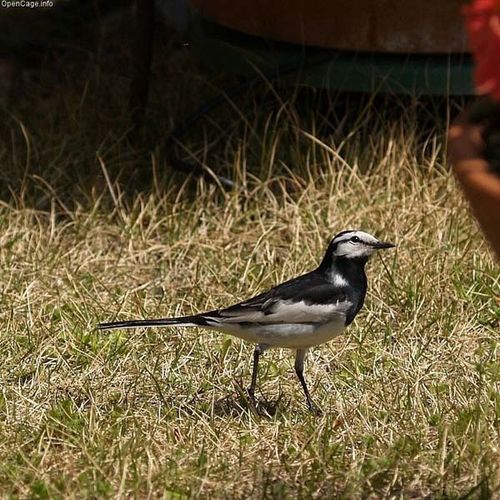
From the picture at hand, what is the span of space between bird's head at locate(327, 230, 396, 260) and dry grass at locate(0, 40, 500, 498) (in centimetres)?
43

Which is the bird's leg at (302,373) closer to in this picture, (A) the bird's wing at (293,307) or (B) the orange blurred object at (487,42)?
(A) the bird's wing at (293,307)

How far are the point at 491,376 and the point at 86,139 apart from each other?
3.06 m

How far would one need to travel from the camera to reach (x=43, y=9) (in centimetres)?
891

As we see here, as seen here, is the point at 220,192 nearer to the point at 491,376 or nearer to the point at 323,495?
the point at 491,376

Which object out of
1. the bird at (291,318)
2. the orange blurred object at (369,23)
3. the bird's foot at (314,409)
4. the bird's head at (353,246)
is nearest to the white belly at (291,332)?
the bird at (291,318)

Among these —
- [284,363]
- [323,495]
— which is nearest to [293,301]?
[284,363]

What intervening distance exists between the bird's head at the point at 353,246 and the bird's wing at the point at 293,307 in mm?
172

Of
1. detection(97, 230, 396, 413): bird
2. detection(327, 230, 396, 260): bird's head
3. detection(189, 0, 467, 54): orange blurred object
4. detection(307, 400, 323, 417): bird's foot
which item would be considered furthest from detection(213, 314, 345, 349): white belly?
detection(189, 0, 467, 54): orange blurred object

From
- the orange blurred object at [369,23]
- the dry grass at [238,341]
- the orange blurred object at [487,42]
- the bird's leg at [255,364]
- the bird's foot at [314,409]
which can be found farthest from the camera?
the orange blurred object at [369,23]

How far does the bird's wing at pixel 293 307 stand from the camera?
15.5 feet

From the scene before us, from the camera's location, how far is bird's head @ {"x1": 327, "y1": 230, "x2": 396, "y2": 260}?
16.3 ft

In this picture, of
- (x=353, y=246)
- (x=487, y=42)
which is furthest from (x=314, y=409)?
(x=487, y=42)

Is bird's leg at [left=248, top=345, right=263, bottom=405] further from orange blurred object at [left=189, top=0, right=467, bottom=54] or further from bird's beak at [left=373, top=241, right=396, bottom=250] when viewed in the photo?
orange blurred object at [left=189, top=0, right=467, bottom=54]

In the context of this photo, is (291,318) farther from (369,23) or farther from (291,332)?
(369,23)
